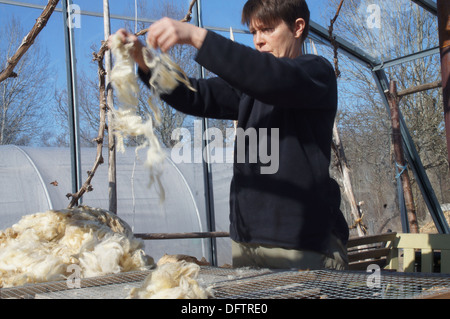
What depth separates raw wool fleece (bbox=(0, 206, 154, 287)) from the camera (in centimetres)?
152

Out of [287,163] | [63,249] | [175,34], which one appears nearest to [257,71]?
[175,34]

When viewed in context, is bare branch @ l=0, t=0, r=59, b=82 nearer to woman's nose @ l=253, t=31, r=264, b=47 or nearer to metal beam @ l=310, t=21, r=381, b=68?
woman's nose @ l=253, t=31, r=264, b=47

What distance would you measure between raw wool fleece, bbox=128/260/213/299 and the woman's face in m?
0.89

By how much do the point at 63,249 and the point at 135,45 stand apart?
0.71 meters

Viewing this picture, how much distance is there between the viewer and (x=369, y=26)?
5219mm

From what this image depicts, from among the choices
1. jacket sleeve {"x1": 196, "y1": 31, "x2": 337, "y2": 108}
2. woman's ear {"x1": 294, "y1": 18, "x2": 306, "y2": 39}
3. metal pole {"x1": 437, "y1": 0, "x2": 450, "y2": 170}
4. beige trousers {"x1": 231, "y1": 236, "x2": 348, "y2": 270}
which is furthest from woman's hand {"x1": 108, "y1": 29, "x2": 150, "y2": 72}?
metal pole {"x1": 437, "y1": 0, "x2": 450, "y2": 170}

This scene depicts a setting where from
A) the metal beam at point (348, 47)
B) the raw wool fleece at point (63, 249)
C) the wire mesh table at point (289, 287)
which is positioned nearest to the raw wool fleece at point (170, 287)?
the wire mesh table at point (289, 287)

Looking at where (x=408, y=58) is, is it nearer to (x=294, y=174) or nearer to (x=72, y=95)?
(x=72, y=95)

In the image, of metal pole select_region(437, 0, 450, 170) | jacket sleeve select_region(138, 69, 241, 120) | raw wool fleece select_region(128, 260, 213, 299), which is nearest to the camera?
raw wool fleece select_region(128, 260, 213, 299)

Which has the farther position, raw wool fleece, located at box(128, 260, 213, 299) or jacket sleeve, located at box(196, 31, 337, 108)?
jacket sleeve, located at box(196, 31, 337, 108)

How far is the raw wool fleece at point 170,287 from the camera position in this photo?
1038mm
